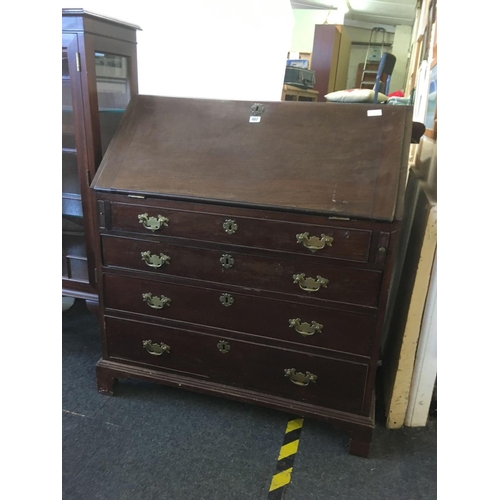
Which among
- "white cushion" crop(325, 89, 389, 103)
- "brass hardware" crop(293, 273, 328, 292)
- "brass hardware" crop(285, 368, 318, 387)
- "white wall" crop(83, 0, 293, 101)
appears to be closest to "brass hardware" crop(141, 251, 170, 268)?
"brass hardware" crop(293, 273, 328, 292)

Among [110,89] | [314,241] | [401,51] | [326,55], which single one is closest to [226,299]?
[314,241]

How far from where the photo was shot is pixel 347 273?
1367mm

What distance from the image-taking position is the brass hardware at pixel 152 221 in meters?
1.48

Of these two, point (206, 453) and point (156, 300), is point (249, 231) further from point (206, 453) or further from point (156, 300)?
point (206, 453)

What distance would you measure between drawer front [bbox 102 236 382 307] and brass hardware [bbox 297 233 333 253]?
7 cm

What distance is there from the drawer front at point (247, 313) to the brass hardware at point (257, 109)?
66 centimetres

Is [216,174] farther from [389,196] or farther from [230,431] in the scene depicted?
[230,431]

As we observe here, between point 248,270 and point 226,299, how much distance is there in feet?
0.50

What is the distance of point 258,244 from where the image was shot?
55.6 inches

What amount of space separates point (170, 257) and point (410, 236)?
99cm

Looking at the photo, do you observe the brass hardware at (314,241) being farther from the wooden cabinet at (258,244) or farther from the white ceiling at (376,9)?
the white ceiling at (376,9)

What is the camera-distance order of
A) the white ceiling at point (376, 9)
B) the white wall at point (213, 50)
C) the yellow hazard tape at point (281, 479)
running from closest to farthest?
the yellow hazard tape at point (281, 479)
the white wall at point (213, 50)
the white ceiling at point (376, 9)

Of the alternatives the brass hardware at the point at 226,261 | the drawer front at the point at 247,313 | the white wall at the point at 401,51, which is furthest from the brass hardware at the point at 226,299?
the white wall at the point at 401,51
